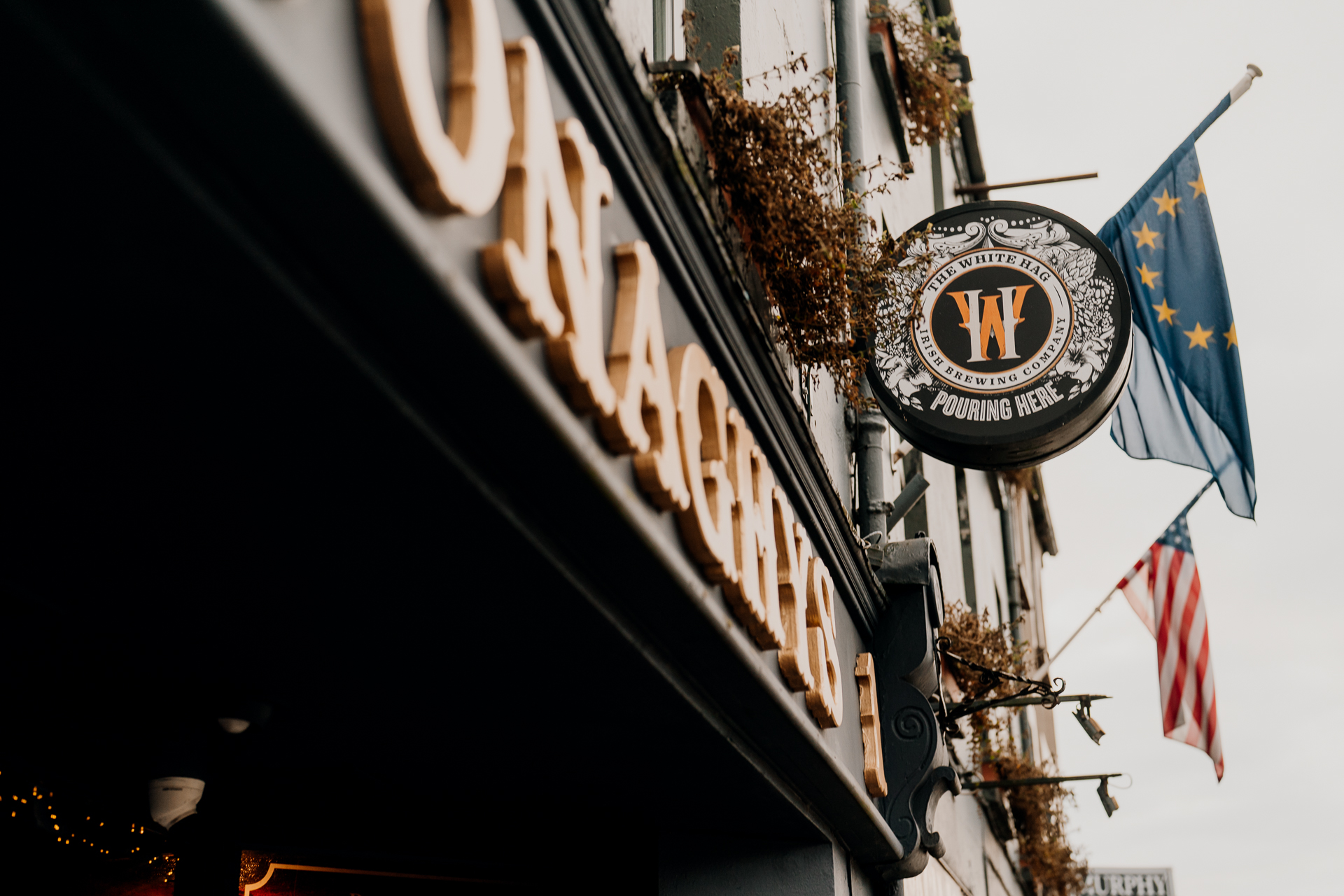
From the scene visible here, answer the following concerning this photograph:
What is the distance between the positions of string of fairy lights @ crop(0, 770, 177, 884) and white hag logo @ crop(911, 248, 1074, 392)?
11.9 feet

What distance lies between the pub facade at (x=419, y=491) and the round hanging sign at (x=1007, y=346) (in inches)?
20.5

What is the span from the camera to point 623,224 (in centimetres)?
242

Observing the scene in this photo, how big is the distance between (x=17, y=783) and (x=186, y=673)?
130 cm

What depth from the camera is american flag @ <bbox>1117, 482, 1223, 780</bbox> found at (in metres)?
6.87

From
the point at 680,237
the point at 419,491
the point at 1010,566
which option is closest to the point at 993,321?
the point at 680,237

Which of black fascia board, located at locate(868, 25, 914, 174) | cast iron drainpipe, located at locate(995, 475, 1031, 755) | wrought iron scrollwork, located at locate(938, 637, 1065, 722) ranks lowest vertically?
wrought iron scrollwork, located at locate(938, 637, 1065, 722)

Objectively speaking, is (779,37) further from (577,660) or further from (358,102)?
(358,102)

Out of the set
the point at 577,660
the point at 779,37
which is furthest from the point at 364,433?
the point at 779,37

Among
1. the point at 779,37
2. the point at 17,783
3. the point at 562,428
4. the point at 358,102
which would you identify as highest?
the point at 779,37

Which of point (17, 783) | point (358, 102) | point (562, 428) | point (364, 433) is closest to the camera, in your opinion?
point (358, 102)

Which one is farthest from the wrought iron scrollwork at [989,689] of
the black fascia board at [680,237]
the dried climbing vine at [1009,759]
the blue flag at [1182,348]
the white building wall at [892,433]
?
the black fascia board at [680,237]

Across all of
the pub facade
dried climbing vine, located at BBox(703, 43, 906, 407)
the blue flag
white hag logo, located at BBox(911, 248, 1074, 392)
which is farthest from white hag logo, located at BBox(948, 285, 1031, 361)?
the blue flag

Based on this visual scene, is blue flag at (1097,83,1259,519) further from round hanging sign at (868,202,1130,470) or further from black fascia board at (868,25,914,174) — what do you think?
black fascia board at (868,25,914,174)

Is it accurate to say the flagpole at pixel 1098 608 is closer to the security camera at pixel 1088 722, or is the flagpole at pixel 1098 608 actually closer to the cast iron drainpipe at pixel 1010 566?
the security camera at pixel 1088 722
